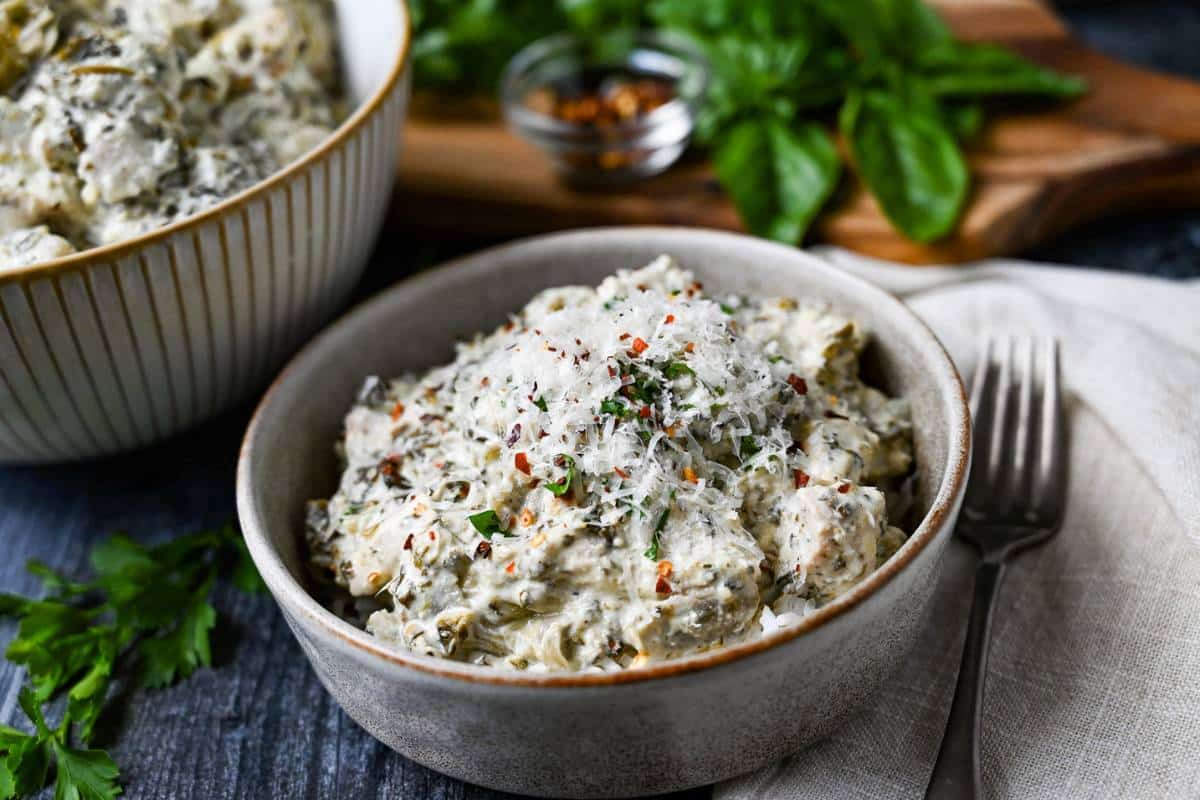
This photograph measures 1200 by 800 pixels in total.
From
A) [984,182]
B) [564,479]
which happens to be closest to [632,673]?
[564,479]

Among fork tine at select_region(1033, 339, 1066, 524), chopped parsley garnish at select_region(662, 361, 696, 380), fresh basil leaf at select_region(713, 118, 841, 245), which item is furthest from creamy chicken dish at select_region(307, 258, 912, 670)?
fresh basil leaf at select_region(713, 118, 841, 245)

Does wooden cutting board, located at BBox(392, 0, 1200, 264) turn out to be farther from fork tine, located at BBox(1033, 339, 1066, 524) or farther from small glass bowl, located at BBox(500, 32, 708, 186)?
fork tine, located at BBox(1033, 339, 1066, 524)

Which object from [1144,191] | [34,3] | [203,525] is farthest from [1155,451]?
[34,3]

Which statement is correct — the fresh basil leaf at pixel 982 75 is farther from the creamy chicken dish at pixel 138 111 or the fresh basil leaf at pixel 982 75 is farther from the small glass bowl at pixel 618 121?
the creamy chicken dish at pixel 138 111

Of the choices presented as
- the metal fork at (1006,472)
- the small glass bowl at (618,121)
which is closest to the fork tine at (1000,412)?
the metal fork at (1006,472)

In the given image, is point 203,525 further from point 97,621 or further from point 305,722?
point 305,722

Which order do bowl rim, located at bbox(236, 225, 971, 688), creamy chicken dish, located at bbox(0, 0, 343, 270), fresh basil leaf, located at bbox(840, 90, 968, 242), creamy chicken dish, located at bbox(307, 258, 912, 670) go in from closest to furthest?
1. bowl rim, located at bbox(236, 225, 971, 688)
2. creamy chicken dish, located at bbox(307, 258, 912, 670)
3. creamy chicken dish, located at bbox(0, 0, 343, 270)
4. fresh basil leaf, located at bbox(840, 90, 968, 242)
